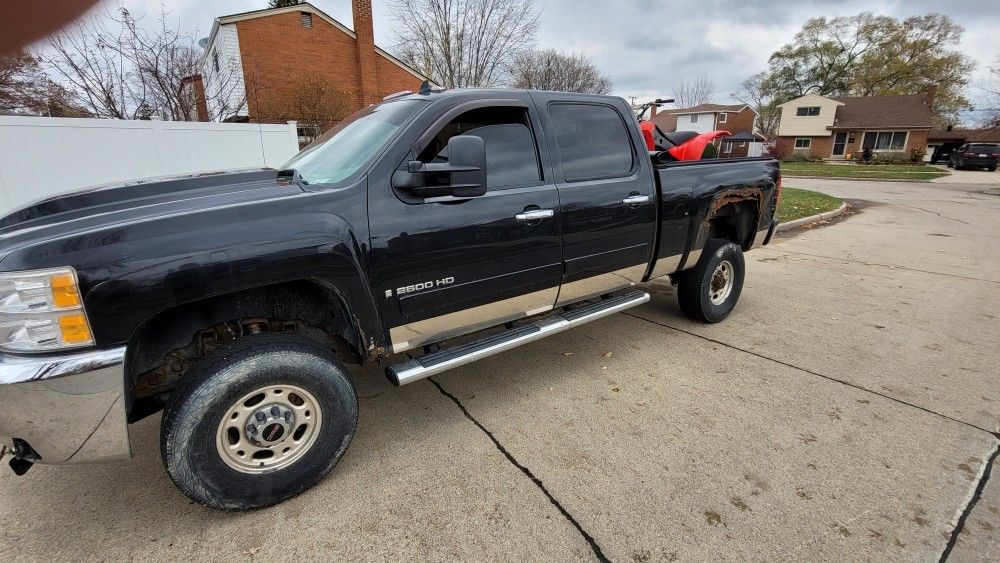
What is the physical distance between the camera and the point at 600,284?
11.9 feet

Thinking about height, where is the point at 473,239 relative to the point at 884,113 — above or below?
below

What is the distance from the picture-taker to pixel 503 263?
2.94 metres

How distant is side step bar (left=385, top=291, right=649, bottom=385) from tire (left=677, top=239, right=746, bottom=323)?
35.0 inches

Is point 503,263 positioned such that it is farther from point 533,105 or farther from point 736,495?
point 736,495

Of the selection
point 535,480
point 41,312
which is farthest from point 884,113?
point 41,312

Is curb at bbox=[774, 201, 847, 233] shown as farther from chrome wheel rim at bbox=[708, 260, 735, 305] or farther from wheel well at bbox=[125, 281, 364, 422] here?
wheel well at bbox=[125, 281, 364, 422]

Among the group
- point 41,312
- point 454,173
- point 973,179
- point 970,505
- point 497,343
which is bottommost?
point 973,179

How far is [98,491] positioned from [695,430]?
3312 millimetres

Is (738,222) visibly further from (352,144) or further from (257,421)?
(257,421)

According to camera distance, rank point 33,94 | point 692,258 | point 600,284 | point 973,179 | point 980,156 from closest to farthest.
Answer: point 600,284, point 692,258, point 33,94, point 973,179, point 980,156

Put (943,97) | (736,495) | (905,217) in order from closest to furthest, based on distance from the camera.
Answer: (736,495), (905,217), (943,97)

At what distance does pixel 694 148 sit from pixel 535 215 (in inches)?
103

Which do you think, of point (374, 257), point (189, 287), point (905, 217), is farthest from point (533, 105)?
point (905, 217)

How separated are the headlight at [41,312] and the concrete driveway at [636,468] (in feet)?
3.29
